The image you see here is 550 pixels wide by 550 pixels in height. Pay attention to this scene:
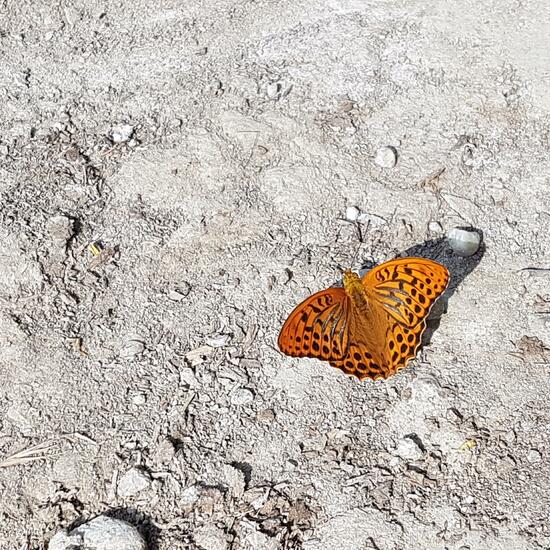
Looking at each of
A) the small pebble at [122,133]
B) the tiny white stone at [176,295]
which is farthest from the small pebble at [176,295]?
the small pebble at [122,133]

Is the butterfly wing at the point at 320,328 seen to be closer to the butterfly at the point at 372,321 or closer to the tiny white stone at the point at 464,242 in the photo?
the butterfly at the point at 372,321

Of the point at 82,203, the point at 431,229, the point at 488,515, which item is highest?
the point at 82,203

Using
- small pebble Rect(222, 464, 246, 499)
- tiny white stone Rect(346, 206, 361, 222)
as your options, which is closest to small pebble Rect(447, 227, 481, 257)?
tiny white stone Rect(346, 206, 361, 222)

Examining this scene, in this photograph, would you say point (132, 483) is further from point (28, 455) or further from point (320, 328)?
point (320, 328)

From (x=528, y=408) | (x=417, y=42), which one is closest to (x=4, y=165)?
(x=417, y=42)

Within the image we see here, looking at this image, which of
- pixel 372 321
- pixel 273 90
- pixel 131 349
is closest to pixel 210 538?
pixel 131 349

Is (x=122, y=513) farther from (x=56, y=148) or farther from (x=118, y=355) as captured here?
(x=56, y=148)
